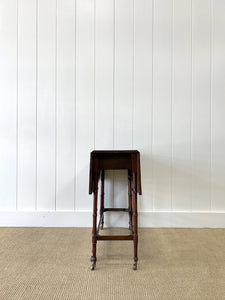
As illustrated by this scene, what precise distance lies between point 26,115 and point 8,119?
0.54 feet

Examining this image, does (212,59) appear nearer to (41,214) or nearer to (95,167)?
(95,167)

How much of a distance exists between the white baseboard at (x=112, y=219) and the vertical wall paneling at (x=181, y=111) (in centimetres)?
10

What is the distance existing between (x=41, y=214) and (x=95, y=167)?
0.92m

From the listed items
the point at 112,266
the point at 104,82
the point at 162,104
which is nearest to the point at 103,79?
the point at 104,82

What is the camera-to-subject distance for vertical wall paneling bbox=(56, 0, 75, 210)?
81.0 inches

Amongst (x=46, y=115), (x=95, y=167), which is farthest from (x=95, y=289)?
(x=46, y=115)

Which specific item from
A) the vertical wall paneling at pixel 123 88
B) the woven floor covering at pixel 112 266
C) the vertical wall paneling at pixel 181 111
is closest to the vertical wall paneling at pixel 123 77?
the vertical wall paneling at pixel 123 88

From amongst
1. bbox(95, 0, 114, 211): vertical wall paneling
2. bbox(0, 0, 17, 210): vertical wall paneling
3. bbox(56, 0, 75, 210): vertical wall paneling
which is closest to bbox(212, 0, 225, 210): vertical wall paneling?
bbox(95, 0, 114, 211): vertical wall paneling

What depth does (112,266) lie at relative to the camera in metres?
1.43

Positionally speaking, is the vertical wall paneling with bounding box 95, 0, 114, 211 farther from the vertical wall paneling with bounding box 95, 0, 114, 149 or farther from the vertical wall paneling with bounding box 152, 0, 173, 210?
the vertical wall paneling with bounding box 152, 0, 173, 210

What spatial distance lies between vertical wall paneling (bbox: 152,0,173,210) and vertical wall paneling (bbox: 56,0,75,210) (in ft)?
2.35

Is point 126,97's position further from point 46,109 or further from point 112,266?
point 112,266

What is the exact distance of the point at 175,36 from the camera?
6.71 feet

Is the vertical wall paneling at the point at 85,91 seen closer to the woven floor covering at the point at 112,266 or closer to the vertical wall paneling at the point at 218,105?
the woven floor covering at the point at 112,266
